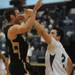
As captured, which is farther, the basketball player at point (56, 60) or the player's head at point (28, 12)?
the basketball player at point (56, 60)

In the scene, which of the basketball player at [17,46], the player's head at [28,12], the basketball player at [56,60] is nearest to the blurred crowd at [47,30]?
the basketball player at [17,46]

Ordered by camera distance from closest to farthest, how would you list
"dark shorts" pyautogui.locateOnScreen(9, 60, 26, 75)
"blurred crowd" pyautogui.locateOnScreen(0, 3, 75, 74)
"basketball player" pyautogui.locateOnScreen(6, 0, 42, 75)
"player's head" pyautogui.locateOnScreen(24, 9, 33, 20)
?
1. "player's head" pyautogui.locateOnScreen(24, 9, 33, 20)
2. "basketball player" pyautogui.locateOnScreen(6, 0, 42, 75)
3. "dark shorts" pyautogui.locateOnScreen(9, 60, 26, 75)
4. "blurred crowd" pyautogui.locateOnScreen(0, 3, 75, 74)

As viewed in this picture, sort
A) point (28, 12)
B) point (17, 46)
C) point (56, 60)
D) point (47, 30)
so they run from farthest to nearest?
point (47, 30) → point (17, 46) → point (56, 60) → point (28, 12)

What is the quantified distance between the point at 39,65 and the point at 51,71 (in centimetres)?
272

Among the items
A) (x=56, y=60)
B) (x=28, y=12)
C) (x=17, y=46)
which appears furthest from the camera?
(x=17, y=46)

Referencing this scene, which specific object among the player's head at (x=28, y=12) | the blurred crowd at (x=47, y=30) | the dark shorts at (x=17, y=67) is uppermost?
the player's head at (x=28, y=12)

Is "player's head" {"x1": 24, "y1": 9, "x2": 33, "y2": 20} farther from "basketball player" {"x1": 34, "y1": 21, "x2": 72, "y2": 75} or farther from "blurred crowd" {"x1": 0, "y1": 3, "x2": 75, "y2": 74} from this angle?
"blurred crowd" {"x1": 0, "y1": 3, "x2": 75, "y2": 74}

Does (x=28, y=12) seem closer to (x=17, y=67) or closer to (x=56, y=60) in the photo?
(x=56, y=60)

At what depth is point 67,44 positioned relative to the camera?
20.7 ft

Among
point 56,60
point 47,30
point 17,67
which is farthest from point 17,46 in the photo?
point 47,30

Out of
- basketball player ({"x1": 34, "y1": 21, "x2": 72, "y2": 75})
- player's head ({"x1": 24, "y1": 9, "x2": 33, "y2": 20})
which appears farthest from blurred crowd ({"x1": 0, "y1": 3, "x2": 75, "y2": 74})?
player's head ({"x1": 24, "y1": 9, "x2": 33, "y2": 20})

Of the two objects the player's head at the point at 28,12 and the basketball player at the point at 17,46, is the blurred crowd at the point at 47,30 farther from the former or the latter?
the player's head at the point at 28,12

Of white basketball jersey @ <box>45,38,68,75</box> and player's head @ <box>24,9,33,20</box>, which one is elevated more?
player's head @ <box>24,9,33,20</box>

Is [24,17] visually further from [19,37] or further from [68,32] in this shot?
[68,32]
